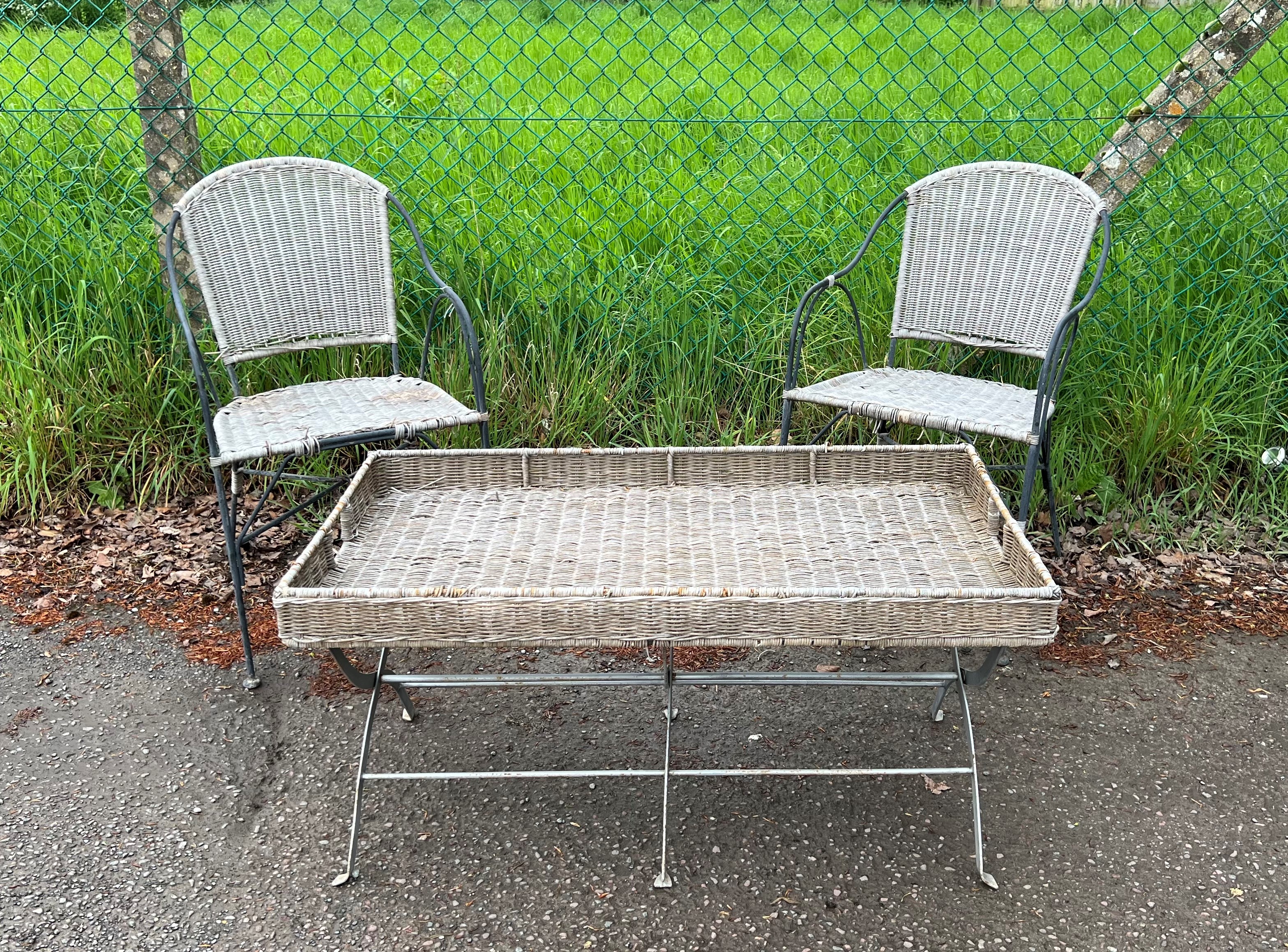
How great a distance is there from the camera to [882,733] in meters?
2.51

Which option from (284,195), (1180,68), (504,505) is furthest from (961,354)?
(284,195)

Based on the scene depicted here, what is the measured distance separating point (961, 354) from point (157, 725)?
8.88 ft

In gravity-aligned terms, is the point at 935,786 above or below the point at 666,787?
below

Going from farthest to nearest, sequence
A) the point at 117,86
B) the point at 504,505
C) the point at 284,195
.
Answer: the point at 117,86, the point at 284,195, the point at 504,505

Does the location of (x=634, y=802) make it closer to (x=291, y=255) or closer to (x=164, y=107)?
(x=291, y=255)

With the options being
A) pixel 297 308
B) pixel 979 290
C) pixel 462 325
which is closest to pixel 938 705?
pixel 979 290

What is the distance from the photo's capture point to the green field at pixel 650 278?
3.46m

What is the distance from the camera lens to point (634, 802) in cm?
228

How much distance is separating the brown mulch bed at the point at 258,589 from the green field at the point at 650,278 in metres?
0.18

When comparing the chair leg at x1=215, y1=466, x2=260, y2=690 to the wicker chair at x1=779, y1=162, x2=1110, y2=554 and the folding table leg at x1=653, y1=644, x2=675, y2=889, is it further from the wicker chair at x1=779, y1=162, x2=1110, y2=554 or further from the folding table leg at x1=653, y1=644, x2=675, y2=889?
the wicker chair at x1=779, y1=162, x2=1110, y2=554

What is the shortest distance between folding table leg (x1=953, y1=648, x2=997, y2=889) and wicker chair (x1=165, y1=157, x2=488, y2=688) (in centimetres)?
138

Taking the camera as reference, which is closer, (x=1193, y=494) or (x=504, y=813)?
(x=504, y=813)

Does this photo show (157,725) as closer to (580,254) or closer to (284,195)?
(284,195)

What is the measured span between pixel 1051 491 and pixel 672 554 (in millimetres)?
1506
